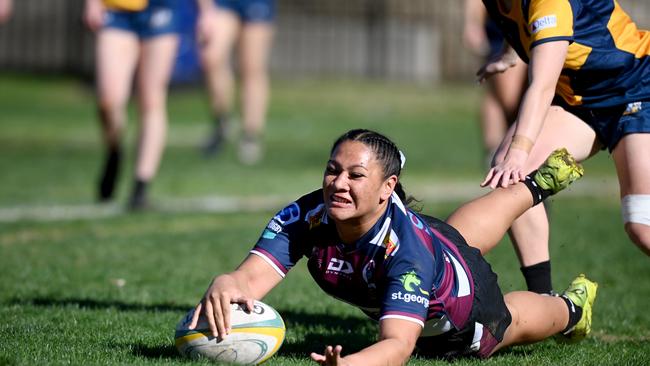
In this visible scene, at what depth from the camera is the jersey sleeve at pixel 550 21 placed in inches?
198

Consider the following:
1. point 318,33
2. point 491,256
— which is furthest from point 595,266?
point 318,33

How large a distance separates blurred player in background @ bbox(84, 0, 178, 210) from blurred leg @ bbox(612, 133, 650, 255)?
4848 mm

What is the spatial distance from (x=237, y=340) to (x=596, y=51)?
2318mm

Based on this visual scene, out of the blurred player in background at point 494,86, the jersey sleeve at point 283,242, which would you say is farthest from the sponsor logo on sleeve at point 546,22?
the blurred player in background at point 494,86

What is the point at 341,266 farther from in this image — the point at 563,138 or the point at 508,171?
the point at 563,138

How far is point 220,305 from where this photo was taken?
4.34m

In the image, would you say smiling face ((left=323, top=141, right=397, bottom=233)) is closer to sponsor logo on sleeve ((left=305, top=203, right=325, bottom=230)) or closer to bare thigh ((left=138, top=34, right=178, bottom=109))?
sponsor logo on sleeve ((left=305, top=203, right=325, bottom=230))

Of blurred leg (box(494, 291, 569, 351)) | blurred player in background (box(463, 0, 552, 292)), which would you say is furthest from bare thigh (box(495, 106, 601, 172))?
blurred player in background (box(463, 0, 552, 292))

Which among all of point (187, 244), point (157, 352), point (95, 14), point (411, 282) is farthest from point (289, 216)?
point (95, 14)

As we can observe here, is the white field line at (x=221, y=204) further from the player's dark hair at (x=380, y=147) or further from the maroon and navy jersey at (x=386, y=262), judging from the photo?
the player's dark hair at (x=380, y=147)

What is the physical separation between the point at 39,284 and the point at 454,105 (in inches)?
646

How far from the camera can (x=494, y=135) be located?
31.7ft

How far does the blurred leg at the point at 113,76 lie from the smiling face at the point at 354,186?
5.20 metres

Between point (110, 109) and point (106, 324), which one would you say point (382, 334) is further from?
point (110, 109)
